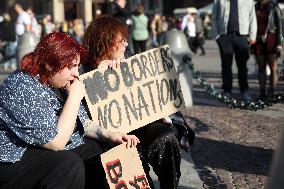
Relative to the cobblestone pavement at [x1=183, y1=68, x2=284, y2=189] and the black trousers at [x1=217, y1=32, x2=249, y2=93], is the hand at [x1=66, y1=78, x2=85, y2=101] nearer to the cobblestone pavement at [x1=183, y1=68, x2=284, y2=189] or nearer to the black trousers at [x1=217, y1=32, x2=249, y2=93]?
the cobblestone pavement at [x1=183, y1=68, x2=284, y2=189]

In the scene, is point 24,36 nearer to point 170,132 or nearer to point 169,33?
point 169,33

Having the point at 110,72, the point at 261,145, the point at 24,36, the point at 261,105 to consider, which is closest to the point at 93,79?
the point at 110,72

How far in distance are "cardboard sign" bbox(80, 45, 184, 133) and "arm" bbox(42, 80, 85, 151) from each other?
405 mm

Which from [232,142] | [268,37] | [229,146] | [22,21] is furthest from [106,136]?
[22,21]

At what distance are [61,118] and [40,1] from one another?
38587 mm

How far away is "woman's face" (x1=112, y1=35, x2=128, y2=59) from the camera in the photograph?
3502mm

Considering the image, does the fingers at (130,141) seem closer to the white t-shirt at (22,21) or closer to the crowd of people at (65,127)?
the crowd of people at (65,127)

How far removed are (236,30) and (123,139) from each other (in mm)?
4873

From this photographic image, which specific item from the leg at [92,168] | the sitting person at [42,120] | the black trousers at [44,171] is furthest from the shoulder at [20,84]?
the leg at [92,168]

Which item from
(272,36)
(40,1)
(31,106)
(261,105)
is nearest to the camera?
(31,106)

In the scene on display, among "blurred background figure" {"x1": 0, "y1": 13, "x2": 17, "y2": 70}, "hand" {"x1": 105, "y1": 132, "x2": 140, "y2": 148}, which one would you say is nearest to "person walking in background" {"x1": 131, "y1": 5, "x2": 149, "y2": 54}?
"blurred background figure" {"x1": 0, "y1": 13, "x2": 17, "y2": 70}

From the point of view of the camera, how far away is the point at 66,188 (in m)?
2.71

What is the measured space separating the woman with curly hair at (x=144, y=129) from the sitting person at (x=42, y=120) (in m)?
0.54

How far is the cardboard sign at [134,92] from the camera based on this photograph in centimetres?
337
